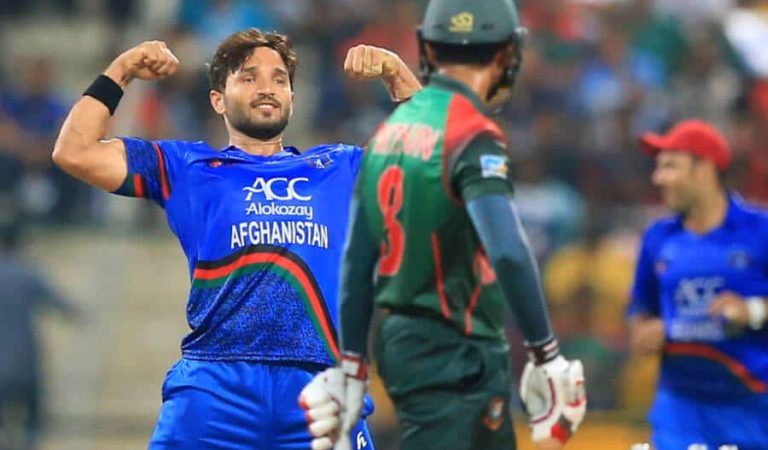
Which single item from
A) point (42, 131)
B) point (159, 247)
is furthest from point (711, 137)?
point (42, 131)

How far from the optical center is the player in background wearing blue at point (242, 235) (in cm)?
693

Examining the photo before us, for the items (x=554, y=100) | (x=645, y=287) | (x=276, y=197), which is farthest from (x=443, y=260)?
(x=554, y=100)

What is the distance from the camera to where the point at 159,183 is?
712cm

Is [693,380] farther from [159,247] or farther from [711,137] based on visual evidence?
[159,247]

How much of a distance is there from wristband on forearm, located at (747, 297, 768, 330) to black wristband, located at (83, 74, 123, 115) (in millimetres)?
3303

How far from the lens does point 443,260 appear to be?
5.65 metres

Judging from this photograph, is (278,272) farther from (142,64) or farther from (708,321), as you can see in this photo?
(708,321)

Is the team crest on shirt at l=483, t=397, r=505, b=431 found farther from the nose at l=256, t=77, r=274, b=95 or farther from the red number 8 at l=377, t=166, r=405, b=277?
the nose at l=256, t=77, r=274, b=95

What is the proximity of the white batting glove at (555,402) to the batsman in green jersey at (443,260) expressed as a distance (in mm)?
11

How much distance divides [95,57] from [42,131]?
1.26m

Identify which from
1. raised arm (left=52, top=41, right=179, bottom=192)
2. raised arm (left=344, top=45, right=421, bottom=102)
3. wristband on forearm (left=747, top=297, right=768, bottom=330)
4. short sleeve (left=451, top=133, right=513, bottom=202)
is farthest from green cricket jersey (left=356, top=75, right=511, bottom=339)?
wristband on forearm (left=747, top=297, right=768, bottom=330)

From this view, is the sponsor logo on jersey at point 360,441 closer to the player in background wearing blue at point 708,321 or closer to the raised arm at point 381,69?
the raised arm at point 381,69

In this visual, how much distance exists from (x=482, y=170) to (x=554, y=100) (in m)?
9.49

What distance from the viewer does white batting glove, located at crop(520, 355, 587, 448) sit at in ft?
17.5
